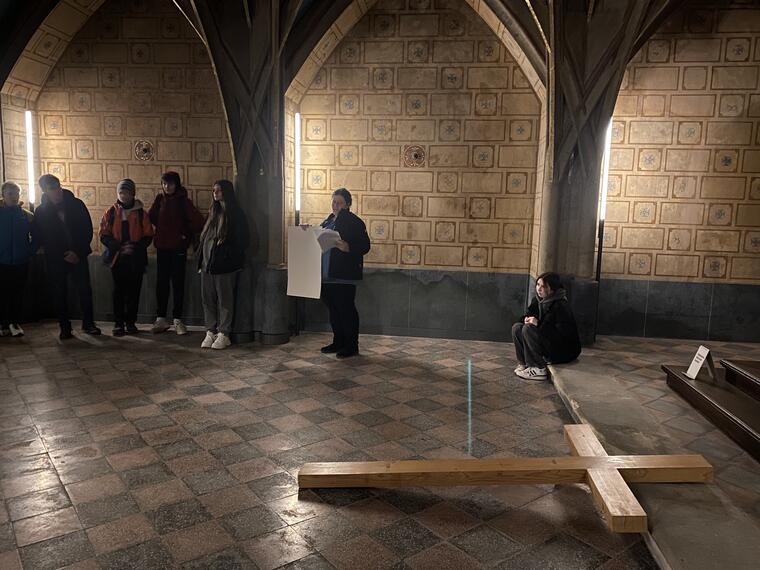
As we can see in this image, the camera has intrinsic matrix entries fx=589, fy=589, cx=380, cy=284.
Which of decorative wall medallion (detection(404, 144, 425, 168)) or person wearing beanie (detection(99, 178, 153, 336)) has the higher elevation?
→ decorative wall medallion (detection(404, 144, 425, 168))

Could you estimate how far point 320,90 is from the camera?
7324mm

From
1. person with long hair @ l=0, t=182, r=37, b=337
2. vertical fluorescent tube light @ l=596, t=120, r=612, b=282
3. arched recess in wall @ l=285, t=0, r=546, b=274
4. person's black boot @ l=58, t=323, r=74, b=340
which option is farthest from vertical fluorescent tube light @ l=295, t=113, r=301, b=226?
vertical fluorescent tube light @ l=596, t=120, r=612, b=282

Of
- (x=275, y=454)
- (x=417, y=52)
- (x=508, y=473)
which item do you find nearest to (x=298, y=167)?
(x=417, y=52)

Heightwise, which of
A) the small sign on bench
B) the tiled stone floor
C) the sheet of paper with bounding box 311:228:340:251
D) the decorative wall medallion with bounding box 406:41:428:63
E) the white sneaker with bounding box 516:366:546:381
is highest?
the decorative wall medallion with bounding box 406:41:428:63

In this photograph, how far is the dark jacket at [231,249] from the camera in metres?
6.46

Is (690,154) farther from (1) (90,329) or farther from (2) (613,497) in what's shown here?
(1) (90,329)

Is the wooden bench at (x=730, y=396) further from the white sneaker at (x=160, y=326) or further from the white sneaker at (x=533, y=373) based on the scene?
the white sneaker at (x=160, y=326)

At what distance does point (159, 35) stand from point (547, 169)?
16.6 feet

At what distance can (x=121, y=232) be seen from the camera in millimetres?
7000

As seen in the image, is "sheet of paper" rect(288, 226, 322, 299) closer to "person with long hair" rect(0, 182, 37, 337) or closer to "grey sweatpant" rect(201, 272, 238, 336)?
"grey sweatpant" rect(201, 272, 238, 336)

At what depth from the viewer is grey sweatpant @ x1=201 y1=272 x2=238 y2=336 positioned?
21.8 ft

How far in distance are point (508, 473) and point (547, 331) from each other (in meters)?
2.45

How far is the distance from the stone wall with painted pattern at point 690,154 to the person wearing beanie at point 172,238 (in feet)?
17.0

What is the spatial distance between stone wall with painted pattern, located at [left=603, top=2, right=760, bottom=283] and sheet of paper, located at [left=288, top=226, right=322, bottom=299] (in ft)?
12.1
